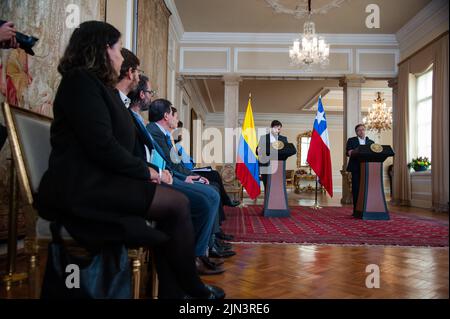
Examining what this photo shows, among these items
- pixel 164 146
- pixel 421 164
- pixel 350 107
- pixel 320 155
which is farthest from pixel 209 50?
pixel 164 146

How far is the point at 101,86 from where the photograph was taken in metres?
1.23

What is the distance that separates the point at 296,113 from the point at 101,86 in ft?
45.6

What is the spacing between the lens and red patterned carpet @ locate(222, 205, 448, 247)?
3008 millimetres

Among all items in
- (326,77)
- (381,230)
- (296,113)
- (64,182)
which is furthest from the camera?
(296,113)

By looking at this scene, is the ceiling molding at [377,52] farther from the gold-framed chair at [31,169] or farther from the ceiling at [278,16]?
the gold-framed chair at [31,169]

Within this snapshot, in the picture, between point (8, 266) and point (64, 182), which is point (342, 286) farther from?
point (8, 266)

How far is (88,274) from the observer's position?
1.11 meters

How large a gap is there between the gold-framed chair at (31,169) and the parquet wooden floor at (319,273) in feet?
0.24

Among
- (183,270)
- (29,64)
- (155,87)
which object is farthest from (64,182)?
(155,87)

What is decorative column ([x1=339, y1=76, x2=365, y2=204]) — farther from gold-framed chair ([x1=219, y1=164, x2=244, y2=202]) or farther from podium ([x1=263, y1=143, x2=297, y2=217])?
podium ([x1=263, y1=143, x2=297, y2=217])

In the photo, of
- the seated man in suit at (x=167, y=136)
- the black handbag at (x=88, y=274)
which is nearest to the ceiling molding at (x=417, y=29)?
the seated man in suit at (x=167, y=136)

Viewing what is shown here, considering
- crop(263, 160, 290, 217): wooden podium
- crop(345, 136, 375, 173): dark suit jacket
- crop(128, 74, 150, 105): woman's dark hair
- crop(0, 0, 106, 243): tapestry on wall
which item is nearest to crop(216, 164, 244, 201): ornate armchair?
crop(263, 160, 290, 217): wooden podium

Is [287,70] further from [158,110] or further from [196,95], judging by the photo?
[158,110]

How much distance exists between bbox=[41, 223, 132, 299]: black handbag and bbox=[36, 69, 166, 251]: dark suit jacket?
7cm
